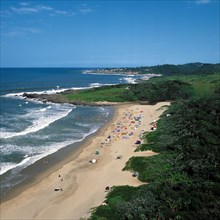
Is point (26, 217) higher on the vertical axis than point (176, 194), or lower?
lower

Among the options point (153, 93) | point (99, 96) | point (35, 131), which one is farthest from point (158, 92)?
point (35, 131)

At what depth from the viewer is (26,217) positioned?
22688 mm

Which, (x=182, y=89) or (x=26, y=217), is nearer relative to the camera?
(x=26, y=217)

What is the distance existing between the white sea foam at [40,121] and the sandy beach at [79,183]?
32.6 ft

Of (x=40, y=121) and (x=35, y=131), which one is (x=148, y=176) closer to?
(x=35, y=131)

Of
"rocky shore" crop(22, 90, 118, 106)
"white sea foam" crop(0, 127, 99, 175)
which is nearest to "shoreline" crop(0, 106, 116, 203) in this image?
"white sea foam" crop(0, 127, 99, 175)

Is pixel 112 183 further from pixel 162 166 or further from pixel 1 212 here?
pixel 1 212

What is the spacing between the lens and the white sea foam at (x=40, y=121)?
4497 cm

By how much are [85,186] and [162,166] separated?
6528 mm

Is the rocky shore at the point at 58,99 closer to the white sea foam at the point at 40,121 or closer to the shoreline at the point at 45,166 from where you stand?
the white sea foam at the point at 40,121

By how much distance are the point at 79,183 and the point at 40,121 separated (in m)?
28.3

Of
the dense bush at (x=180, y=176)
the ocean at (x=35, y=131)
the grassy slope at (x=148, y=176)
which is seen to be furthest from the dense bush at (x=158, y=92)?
the grassy slope at (x=148, y=176)

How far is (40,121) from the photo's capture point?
180 ft

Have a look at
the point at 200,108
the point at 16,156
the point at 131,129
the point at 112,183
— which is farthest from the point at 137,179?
the point at 200,108
